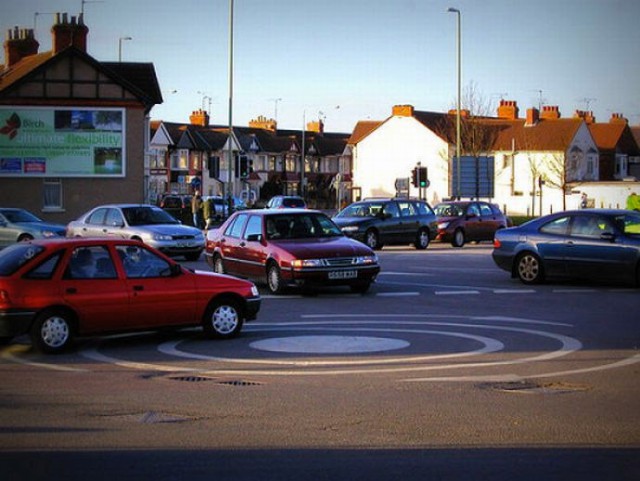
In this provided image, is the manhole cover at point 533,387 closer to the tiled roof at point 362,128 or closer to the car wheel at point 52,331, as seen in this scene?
the car wheel at point 52,331

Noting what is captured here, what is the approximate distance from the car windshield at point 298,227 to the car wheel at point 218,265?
1953mm

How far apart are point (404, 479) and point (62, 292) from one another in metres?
6.48

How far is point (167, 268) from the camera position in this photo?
12836 mm

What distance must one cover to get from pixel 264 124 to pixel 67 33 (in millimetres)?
70200

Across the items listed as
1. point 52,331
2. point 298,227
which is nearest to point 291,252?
point 298,227

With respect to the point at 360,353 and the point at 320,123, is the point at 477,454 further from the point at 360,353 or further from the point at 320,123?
the point at 320,123

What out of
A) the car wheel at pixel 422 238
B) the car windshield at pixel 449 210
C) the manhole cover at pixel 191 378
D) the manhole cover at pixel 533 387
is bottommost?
the manhole cover at pixel 191 378

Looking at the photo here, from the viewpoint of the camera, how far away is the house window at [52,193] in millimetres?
48031

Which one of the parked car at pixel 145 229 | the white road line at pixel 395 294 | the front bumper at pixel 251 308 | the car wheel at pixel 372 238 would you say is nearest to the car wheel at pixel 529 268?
the white road line at pixel 395 294

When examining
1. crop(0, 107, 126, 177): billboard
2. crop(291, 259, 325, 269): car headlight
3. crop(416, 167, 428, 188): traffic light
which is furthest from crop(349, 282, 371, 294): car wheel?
crop(0, 107, 126, 177): billboard

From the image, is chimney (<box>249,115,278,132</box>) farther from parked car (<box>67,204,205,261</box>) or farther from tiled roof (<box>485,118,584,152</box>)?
parked car (<box>67,204,205,261</box>)

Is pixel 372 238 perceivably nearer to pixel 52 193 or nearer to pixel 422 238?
pixel 422 238

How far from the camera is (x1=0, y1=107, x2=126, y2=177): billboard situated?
157 feet

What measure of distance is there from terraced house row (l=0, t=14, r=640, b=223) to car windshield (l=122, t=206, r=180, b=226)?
12593 millimetres
